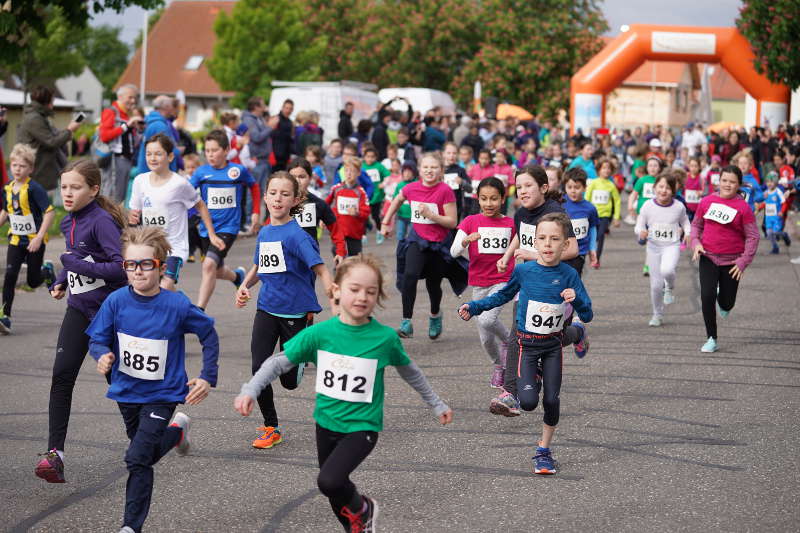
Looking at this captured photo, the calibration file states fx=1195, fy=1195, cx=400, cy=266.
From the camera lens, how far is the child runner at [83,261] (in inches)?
250

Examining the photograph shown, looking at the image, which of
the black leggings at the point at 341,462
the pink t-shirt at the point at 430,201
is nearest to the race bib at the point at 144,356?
the black leggings at the point at 341,462

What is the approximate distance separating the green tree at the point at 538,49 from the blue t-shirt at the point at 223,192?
47.4 metres

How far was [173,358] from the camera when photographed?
548cm

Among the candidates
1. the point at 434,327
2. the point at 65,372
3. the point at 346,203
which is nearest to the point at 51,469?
the point at 65,372

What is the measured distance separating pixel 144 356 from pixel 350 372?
1.03 meters

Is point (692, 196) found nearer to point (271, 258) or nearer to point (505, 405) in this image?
point (505, 405)

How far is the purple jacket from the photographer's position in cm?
647

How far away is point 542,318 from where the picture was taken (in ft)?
22.2

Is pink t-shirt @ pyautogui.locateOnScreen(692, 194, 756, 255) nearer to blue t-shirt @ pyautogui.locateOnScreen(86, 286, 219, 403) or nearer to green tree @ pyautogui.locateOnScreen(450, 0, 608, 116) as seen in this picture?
blue t-shirt @ pyautogui.locateOnScreen(86, 286, 219, 403)

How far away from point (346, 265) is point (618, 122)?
85.6m

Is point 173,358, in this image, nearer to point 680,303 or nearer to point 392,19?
point 680,303

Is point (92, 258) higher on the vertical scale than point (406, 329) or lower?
higher

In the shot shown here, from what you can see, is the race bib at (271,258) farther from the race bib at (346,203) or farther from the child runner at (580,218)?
the race bib at (346,203)

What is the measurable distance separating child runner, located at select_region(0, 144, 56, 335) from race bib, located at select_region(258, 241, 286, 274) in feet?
11.0
